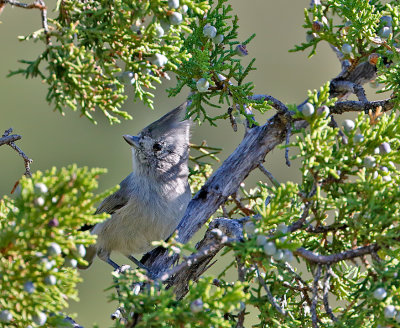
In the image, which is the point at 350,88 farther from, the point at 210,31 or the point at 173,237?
the point at 173,237

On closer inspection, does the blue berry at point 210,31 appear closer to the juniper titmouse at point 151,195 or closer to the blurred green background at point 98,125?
the juniper titmouse at point 151,195

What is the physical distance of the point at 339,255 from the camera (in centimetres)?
166

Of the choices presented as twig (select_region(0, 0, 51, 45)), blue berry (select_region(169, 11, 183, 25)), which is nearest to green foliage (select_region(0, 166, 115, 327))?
twig (select_region(0, 0, 51, 45))

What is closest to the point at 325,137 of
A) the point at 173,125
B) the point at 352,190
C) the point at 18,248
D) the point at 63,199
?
the point at 352,190

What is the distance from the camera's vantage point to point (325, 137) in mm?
1689

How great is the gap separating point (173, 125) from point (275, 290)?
1.46 m

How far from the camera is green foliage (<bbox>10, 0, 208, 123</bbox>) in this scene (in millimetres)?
1690

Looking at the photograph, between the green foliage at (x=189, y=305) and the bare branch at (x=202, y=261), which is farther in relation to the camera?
the bare branch at (x=202, y=261)

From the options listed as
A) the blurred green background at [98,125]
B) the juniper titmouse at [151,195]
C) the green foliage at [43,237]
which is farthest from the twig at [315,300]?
the blurred green background at [98,125]

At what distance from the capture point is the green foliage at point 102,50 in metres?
1.69

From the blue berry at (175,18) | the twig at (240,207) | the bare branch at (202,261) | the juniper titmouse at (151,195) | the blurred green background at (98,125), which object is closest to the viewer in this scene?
the blue berry at (175,18)

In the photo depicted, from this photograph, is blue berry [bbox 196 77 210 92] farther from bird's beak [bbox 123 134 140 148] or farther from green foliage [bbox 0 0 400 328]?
bird's beak [bbox 123 134 140 148]

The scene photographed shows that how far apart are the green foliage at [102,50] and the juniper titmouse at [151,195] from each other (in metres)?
1.25

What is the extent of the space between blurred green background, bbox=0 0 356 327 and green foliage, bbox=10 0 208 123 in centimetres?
471
